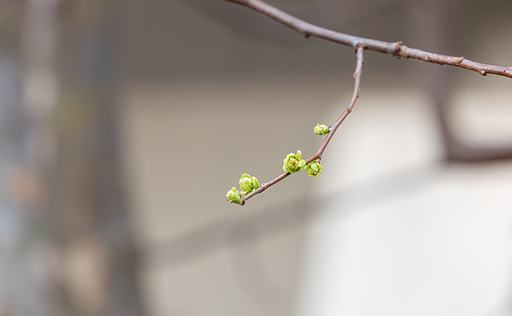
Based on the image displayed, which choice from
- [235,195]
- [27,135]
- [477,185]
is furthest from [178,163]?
[235,195]

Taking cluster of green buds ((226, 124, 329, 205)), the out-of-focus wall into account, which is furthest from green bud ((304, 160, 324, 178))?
the out-of-focus wall

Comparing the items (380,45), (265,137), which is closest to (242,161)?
(265,137)

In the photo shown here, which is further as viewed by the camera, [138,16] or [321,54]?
[321,54]

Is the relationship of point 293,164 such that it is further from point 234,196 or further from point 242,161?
point 242,161

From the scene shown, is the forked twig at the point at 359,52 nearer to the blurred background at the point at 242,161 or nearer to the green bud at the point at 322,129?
the green bud at the point at 322,129

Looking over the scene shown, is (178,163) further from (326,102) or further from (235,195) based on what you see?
(235,195)

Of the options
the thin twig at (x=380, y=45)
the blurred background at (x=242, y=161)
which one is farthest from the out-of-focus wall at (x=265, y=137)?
the thin twig at (x=380, y=45)
